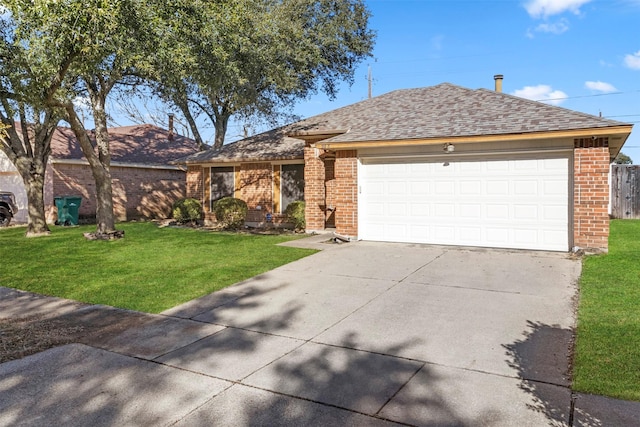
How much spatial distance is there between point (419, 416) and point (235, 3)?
10.4m

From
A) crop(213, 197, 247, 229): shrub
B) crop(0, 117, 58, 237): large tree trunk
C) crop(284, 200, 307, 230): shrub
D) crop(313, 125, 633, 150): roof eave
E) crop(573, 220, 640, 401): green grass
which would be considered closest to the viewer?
crop(573, 220, 640, 401): green grass

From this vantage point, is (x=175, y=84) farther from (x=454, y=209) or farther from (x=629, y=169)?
(x=629, y=169)

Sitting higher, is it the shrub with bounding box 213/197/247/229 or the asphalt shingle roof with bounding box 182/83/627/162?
the asphalt shingle roof with bounding box 182/83/627/162

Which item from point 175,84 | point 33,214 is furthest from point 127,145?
point 175,84

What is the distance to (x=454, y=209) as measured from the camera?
10547 mm

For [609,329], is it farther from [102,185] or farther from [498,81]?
[102,185]

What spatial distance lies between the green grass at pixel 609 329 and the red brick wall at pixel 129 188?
19.1 meters

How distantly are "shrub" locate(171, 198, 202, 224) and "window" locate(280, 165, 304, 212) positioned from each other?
3.72m

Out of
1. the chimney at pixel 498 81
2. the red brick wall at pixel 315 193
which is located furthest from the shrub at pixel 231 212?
the chimney at pixel 498 81

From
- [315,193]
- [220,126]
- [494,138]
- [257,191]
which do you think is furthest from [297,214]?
[220,126]

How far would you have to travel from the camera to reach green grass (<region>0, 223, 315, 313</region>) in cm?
716

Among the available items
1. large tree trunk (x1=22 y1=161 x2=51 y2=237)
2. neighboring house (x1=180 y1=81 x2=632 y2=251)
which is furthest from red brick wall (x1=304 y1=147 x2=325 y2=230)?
large tree trunk (x1=22 y1=161 x2=51 y2=237)

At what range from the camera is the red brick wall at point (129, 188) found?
19.1 m

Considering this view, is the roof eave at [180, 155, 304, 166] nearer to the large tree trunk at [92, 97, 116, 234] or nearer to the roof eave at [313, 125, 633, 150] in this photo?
the roof eave at [313, 125, 633, 150]
